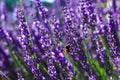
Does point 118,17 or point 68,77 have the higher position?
point 118,17

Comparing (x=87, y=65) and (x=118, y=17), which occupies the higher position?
(x=118, y=17)

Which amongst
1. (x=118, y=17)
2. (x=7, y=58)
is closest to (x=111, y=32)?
(x=118, y=17)

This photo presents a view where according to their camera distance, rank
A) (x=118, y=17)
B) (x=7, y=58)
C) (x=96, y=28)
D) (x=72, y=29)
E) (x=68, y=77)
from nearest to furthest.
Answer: (x=68, y=77)
(x=72, y=29)
(x=96, y=28)
(x=118, y=17)
(x=7, y=58)

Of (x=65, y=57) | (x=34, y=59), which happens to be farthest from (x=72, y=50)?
(x=34, y=59)

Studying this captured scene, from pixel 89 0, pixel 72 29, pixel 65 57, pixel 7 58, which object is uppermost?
pixel 89 0

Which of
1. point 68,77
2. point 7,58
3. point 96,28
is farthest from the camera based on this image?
point 7,58

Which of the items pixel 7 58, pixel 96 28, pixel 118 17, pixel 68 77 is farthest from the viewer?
pixel 7 58

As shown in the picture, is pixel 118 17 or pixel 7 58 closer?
pixel 118 17

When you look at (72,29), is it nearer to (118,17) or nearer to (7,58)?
(118,17)

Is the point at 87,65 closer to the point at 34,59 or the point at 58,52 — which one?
the point at 58,52

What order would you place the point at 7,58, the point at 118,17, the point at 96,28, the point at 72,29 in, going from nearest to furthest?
the point at 72,29 < the point at 96,28 < the point at 118,17 < the point at 7,58
